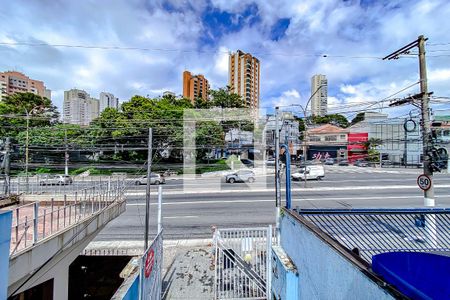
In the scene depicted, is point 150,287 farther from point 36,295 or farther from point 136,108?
point 136,108

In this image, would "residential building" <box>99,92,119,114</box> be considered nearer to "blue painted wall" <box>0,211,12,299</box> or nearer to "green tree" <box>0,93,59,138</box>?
"green tree" <box>0,93,59,138</box>

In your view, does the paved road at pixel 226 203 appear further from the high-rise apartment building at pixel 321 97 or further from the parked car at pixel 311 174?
the high-rise apartment building at pixel 321 97

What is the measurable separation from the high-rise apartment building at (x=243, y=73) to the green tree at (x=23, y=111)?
57295 millimetres

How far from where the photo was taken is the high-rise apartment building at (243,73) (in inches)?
3406

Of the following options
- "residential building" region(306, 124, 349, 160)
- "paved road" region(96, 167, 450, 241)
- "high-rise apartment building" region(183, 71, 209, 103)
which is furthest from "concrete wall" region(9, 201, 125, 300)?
"high-rise apartment building" region(183, 71, 209, 103)

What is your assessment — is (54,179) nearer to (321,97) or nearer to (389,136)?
(321,97)

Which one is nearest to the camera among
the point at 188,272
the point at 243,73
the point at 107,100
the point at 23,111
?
the point at 188,272

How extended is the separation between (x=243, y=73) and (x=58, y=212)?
85645 millimetres

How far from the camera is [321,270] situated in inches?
126

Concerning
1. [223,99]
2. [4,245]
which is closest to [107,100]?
[223,99]

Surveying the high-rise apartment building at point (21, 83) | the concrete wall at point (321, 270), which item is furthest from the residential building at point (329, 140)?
the high-rise apartment building at point (21, 83)

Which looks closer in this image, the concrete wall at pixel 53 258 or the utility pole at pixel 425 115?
the concrete wall at pixel 53 258

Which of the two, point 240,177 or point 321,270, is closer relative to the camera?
point 321,270

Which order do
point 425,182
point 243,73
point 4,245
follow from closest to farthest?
point 4,245
point 425,182
point 243,73
